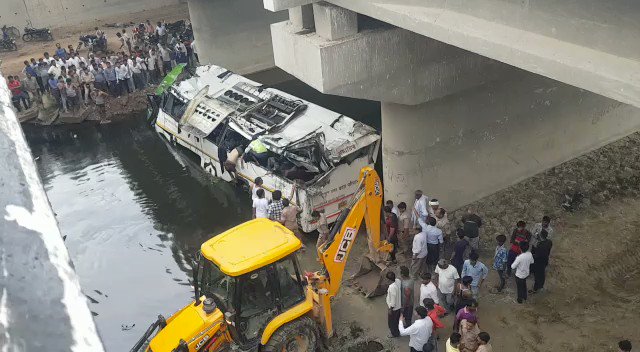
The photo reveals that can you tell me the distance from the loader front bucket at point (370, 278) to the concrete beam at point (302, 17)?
180 inches

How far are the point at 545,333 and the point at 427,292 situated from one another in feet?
7.94

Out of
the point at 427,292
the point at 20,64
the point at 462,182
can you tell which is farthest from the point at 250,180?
the point at 20,64

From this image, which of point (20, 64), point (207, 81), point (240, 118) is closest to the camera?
point (240, 118)

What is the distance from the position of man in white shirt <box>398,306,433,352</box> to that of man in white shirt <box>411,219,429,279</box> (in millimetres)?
2486

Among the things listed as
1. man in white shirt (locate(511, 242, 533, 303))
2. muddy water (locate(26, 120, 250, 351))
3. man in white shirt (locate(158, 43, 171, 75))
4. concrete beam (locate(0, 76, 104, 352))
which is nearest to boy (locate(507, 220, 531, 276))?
man in white shirt (locate(511, 242, 533, 303))

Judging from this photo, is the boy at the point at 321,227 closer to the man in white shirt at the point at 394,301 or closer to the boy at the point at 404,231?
the man in white shirt at the point at 394,301

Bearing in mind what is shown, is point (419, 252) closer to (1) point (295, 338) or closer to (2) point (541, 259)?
(2) point (541, 259)

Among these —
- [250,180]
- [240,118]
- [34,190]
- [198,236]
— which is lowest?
[198,236]

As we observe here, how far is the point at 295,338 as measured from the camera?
8812mm

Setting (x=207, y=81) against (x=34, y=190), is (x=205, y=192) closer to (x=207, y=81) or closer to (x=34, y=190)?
(x=207, y=81)

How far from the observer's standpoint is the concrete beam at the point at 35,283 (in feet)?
3.17

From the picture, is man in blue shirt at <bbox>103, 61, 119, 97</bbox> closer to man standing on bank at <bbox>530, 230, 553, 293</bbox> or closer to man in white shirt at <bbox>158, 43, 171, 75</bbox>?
man in white shirt at <bbox>158, 43, 171, 75</bbox>

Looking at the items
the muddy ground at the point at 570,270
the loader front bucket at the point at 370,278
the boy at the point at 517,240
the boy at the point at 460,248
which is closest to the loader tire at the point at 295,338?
the muddy ground at the point at 570,270

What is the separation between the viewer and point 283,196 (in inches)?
508
